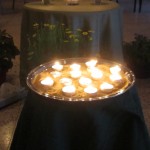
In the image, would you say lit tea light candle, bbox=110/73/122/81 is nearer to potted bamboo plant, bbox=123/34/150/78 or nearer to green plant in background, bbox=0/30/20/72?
green plant in background, bbox=0/30/20/72

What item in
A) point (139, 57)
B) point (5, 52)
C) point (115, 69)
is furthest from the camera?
point (139, 57)

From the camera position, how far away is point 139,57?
2.56 m

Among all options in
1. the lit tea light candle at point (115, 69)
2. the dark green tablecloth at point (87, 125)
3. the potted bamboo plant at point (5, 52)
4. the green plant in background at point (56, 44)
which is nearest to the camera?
the dark green tablecloth at point (87, 125)

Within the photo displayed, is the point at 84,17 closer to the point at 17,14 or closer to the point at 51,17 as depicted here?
the point at 51,17

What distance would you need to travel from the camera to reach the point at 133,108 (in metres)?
1.09

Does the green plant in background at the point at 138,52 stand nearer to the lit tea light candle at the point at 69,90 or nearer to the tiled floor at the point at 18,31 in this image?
the tiled floor at the point at 18,31

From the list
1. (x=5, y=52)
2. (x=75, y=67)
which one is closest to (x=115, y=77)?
(x=75, y=67)

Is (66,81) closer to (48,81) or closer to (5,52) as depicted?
(48,81)

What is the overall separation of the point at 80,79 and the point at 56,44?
2.24 ft

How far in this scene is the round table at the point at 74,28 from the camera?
1926 mm

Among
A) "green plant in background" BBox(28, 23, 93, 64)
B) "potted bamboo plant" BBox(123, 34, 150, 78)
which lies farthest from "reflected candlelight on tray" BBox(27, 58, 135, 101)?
"potted bamboo plant" BBox(123, 34, 150, 78)

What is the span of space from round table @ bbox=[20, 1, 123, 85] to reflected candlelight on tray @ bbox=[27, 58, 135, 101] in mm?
522

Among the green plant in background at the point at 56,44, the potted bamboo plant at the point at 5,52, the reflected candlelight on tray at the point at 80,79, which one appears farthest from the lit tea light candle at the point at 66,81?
the potted bamboo plant at the point at 5,52

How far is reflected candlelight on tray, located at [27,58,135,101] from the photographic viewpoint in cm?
108
